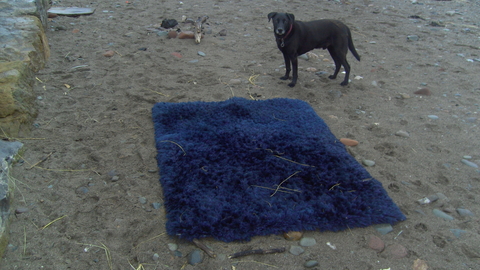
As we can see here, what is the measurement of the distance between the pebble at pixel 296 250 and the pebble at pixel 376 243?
1.51 feet

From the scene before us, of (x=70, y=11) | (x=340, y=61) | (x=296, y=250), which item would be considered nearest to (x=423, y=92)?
(x=340, y=61)

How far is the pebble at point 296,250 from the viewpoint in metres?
2.21

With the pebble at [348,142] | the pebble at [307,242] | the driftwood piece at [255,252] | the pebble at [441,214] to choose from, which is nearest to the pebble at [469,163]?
the pebble at [441,214]

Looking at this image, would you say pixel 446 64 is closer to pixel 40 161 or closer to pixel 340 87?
pixel 340 87

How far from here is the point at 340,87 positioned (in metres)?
4.56

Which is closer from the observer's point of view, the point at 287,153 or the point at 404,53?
the point at 287,153

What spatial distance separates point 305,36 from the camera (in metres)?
4.27

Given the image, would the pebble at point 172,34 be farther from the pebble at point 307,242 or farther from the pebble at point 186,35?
the pebble at point 307,242

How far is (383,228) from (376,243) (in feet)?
0.55

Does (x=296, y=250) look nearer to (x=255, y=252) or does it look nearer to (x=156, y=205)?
(x=255, y=252)

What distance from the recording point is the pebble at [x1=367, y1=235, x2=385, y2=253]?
2.27 m

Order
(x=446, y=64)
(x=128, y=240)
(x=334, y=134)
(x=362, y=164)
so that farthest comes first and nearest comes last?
(x=446, y=64), (x=334, y=134), (x=362, y=164), (x=128, y=240)

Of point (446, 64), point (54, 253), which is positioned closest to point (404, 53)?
point (446, 64)

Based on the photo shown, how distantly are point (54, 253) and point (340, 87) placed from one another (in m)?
3.71
